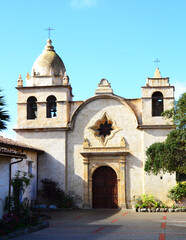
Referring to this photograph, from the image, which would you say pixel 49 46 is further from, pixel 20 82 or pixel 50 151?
pixel 50 151

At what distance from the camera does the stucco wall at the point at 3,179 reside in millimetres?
15930

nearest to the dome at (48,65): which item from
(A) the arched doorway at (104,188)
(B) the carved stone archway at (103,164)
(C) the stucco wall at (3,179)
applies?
(B) the carved stone archway at (103,164)

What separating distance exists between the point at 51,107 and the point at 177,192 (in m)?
10.8

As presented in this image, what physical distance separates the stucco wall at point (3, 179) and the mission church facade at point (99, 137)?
35.4ft

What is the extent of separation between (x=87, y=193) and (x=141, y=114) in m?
6.54

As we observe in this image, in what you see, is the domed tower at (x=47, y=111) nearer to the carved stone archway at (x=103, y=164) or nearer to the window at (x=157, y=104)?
the carved stone archway at (x=103, y=164)

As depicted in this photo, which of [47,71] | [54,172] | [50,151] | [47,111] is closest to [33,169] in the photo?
[54,172]

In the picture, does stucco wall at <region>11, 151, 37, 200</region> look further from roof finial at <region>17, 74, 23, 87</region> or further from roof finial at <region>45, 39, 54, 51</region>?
roof finial at <region>45, 39, 54, 51</region>

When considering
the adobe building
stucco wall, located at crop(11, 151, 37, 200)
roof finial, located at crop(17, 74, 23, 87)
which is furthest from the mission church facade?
the adobe building

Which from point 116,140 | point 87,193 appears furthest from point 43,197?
point 116,140

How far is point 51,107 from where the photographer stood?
95.5 feet

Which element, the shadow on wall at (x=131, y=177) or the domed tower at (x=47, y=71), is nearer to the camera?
the shadow on wall at (x=131, y=177)

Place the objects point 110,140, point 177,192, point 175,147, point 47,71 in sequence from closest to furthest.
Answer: point 175,147
point 177,192
point 110,140
point 47,71

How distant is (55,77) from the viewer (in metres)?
29.1
